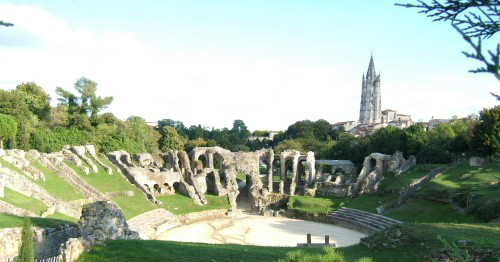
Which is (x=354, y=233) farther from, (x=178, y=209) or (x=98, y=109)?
(x=98, y=109)

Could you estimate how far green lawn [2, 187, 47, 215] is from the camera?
22.3 meters

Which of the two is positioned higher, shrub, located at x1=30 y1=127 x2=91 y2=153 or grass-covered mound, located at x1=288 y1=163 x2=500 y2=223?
shrub, located at x1=30 y1=127 x2=91 y2=153

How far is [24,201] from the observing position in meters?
23.4

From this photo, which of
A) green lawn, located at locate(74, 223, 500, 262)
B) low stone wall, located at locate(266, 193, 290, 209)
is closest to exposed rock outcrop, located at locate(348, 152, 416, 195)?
low stone wall, located at locate(266, 193, 290, 209)

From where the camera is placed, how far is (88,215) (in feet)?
53.7

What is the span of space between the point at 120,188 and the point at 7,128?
12.8 m

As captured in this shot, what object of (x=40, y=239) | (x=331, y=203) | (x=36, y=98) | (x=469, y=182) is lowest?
(x=331, y=203)

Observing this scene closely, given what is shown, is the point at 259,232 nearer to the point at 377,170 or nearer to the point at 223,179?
the point at 223,179

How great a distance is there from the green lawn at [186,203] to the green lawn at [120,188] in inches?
78.6

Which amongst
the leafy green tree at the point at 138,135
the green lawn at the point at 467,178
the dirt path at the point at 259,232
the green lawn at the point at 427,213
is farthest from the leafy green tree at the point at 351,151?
the leafy green tree at the point at 138,135

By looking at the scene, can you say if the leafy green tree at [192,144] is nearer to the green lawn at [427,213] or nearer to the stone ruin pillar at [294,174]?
the stone ruin pillar at [294,174]

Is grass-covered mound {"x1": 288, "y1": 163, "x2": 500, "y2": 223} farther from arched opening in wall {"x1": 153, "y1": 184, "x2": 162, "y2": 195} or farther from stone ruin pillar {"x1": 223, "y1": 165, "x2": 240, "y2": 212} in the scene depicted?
arched opening in wall {"x1": 153, "y1": 184, "x2": 162, "y2": 195}

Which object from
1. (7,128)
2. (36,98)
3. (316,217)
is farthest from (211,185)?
(36,98)

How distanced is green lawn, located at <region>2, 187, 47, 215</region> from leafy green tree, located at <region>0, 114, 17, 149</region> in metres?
16.2
